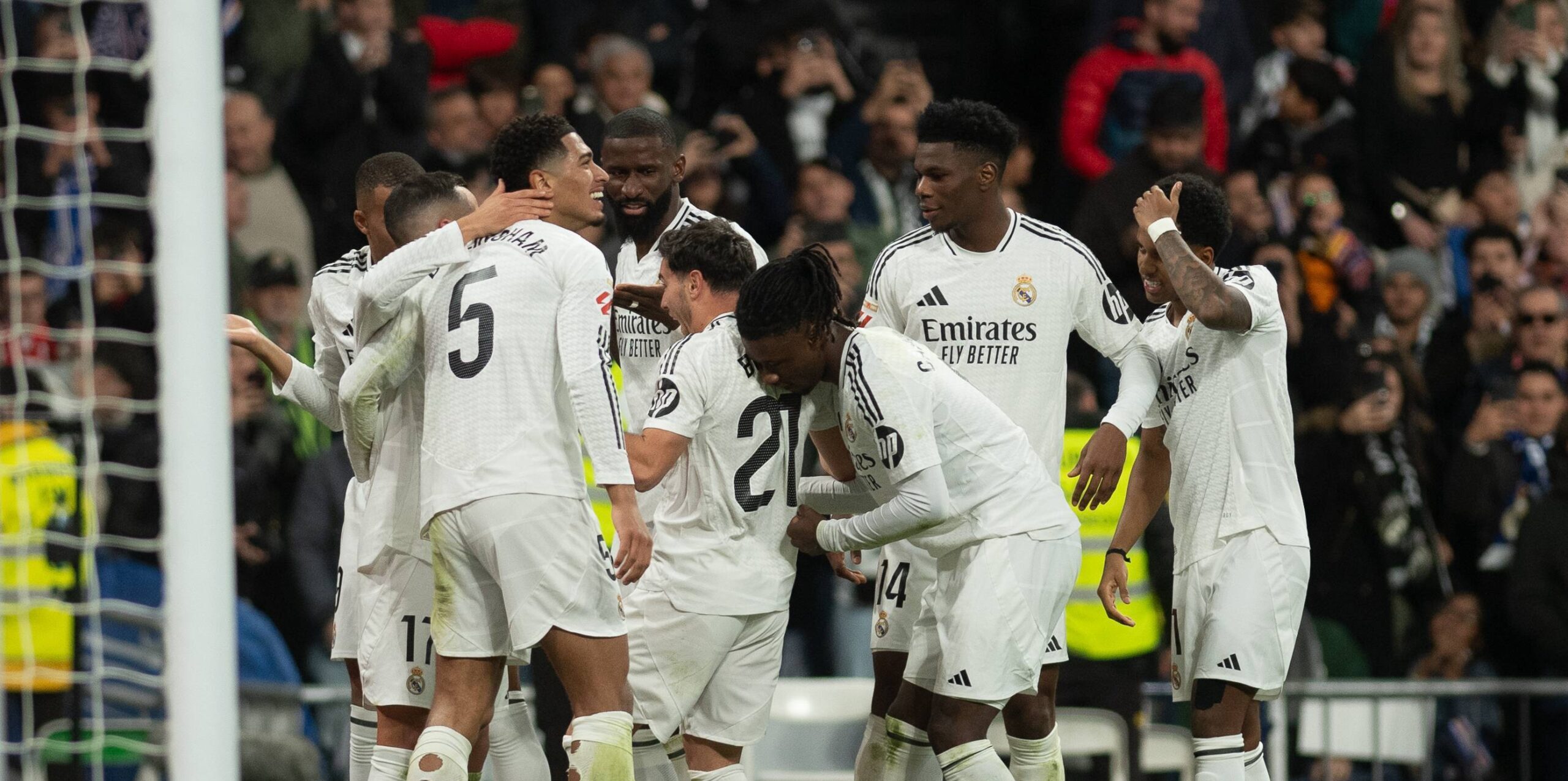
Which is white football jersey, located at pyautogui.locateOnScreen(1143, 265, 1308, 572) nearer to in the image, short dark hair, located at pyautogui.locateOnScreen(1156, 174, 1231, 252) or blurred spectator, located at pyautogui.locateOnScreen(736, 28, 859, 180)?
short dark hair, located at pyautogui.locateOnScreen(1156, 174, 1231, 252)

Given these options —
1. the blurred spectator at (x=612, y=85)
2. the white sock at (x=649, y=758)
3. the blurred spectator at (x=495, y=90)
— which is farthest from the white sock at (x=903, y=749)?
the blurred spectator at (x=495, y=90)

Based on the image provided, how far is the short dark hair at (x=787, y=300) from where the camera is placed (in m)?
5.83

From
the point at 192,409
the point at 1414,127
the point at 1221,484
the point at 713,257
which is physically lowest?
the point at 1221,484

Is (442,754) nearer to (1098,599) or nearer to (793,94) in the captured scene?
(1098,599)

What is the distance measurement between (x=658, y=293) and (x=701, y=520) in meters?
0.87

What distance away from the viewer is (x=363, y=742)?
680 centimetres

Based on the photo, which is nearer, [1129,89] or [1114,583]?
[1114,583]

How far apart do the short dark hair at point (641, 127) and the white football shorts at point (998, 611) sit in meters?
1.95

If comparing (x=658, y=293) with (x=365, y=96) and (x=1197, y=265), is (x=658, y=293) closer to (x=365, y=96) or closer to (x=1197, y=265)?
(x=1197, y=265)

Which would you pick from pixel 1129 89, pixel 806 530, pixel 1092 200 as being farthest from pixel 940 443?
pixel 1129 89

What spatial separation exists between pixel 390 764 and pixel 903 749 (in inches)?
65.9

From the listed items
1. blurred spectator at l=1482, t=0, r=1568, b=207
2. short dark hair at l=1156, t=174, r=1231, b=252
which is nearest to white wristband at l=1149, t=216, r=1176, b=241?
short dark hair at l=1156, t=174, r=1231, b=252

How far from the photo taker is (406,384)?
6.25 metres

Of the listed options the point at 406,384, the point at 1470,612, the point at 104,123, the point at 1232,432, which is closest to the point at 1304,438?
the point at 1470,612
